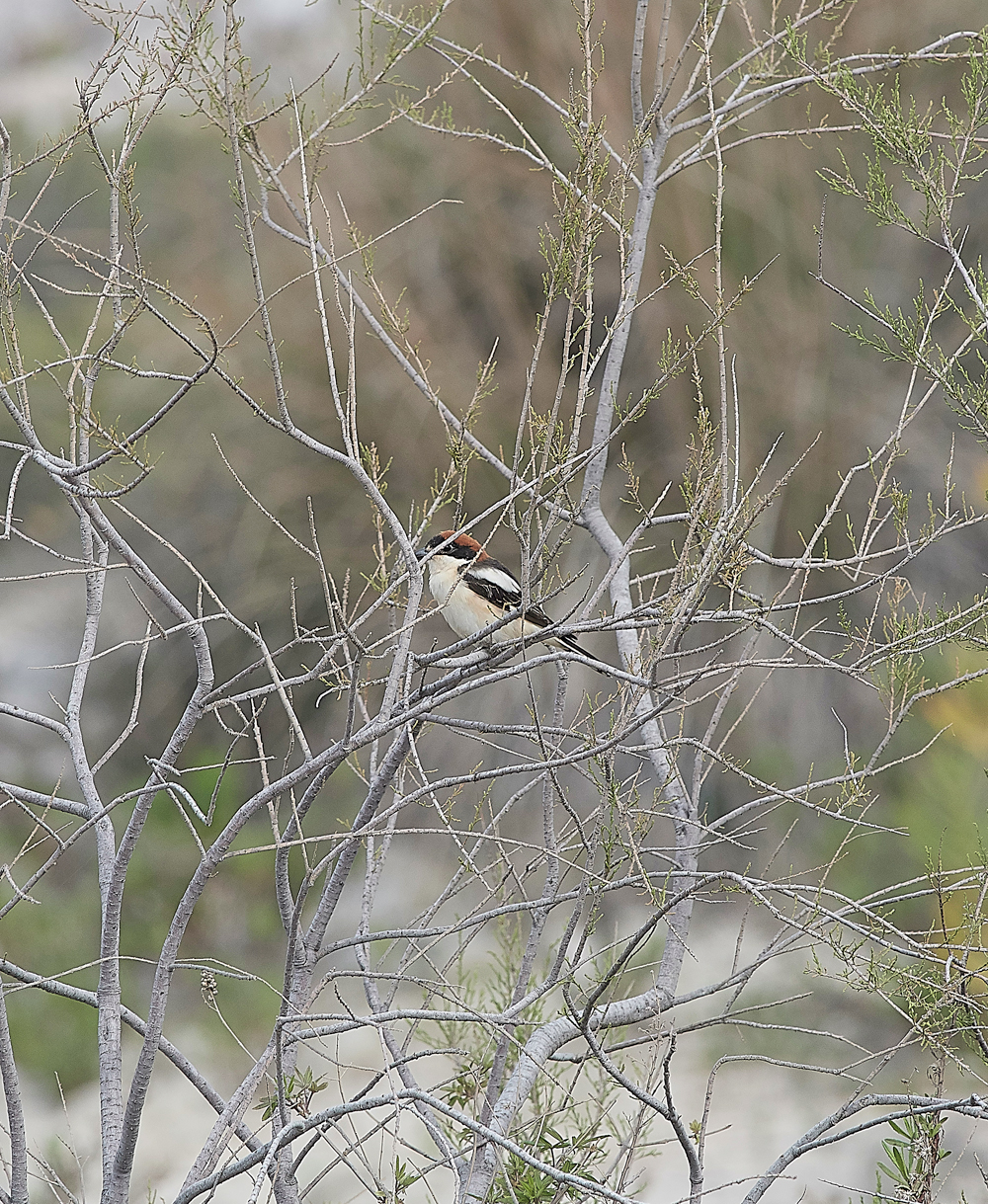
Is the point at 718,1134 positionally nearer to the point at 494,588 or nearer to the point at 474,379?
the point at 494,588

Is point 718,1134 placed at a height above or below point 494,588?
below

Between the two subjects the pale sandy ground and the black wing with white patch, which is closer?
the black wing with white patch

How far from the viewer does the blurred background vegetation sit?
16.5ft

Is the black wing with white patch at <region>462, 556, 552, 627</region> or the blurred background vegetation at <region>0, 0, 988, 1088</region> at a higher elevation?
the blurred background vegetation at <region>0, 0, 988, 1088</region>

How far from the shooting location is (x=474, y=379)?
527cm

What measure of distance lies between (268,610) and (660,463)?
6.18ft

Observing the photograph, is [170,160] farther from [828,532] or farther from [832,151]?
[828,532]

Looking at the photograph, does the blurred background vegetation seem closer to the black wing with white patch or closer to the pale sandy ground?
the pale sandy ground

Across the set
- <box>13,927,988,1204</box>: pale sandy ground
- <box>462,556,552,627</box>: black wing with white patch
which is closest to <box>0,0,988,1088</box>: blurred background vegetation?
<box>13,927,988,1204</box>: pale sandy ground

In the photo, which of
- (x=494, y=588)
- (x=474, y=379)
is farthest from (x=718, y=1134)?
(x=474, y=379)

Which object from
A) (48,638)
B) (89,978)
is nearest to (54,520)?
(48,638)

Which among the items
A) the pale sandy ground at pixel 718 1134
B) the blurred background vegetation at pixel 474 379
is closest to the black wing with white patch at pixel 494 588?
the pale sandy ground at pixel 718 1134

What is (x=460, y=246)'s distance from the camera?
5453 millimetres

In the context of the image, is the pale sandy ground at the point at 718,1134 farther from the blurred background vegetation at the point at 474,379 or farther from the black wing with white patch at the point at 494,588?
the black wing with white patch at the point at 494,588
